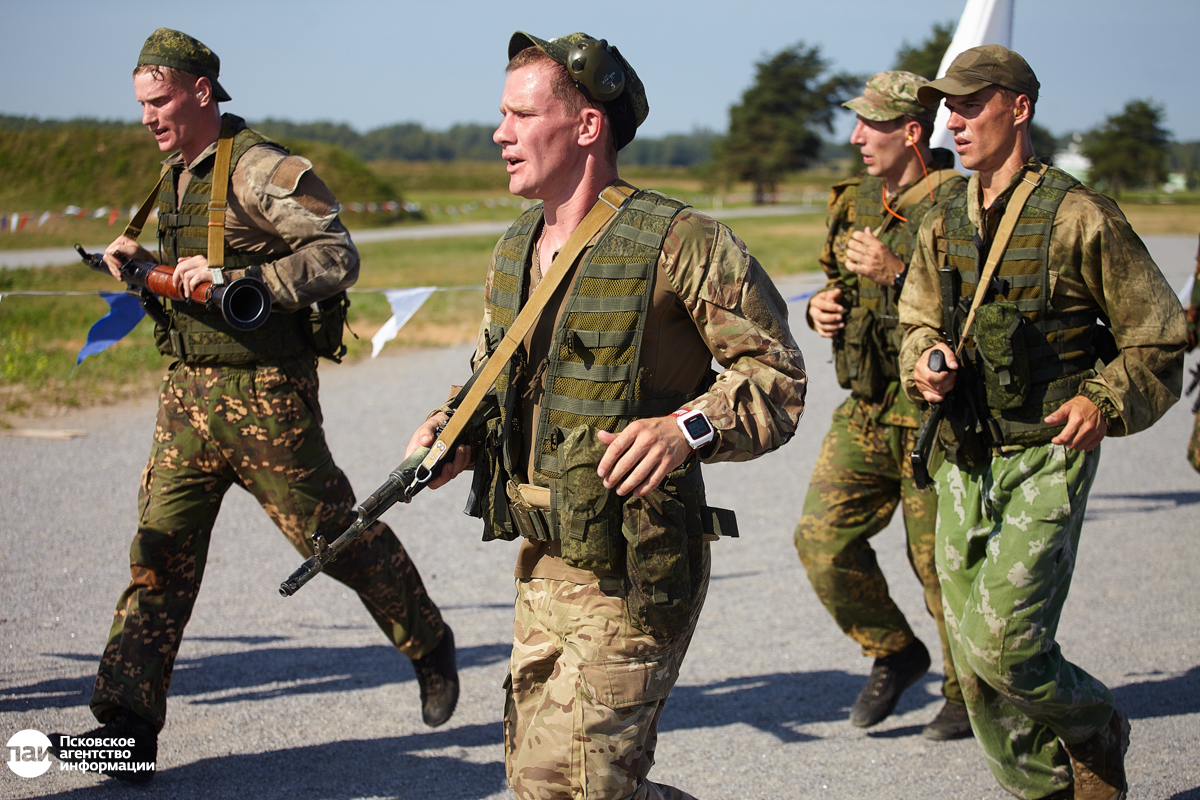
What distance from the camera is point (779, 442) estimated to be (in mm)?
2453

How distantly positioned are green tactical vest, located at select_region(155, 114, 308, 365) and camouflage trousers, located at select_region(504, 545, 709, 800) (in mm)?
1901

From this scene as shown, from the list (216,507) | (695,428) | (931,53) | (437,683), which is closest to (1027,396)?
(695,428)

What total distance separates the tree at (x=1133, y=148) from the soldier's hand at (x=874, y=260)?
234ft

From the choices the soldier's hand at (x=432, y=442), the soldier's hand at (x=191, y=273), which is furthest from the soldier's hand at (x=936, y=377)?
the soldier's hand at (x=191, y=273)

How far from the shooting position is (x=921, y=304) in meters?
3.63

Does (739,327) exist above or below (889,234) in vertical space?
below

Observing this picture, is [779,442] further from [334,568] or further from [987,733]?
[334,568]

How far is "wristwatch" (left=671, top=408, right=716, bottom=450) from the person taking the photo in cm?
230

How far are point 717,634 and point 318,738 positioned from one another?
6.54 feet

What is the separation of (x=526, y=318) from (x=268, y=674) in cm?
278

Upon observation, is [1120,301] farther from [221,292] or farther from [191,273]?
[191,273]

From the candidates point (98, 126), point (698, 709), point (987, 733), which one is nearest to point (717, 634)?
point (698, 709)

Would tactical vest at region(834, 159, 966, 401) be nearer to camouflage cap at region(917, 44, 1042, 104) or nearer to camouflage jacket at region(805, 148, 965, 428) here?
camouflage jacket at region(805, 148, 965, 428)

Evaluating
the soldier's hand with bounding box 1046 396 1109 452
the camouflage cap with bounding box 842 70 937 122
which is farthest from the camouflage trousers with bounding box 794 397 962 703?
the camouflage cap with bounding box 842 70 937 122
